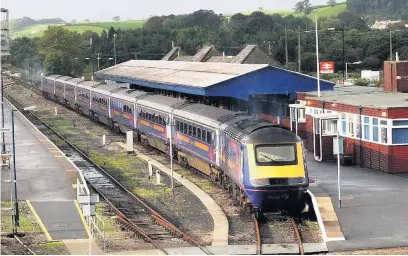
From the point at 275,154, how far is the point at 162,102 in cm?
1795

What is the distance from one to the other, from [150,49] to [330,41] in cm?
2906

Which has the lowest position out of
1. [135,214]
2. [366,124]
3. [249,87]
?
[135,214]

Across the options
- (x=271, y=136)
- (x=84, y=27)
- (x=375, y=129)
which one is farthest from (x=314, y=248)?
(x=84, y=27)

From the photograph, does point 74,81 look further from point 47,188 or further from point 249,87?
Result: point 47,188

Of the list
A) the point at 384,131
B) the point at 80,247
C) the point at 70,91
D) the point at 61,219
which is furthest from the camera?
the point at 70,91

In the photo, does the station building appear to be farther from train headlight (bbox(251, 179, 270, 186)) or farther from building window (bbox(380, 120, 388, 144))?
train headlight (bbox(251, 179, 270, 186))

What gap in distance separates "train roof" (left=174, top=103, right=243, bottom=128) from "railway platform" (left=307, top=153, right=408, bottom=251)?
3654 mm

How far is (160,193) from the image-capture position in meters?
30.1

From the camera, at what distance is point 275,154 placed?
23500 millimetres

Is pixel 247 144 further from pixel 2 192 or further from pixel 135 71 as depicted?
pixel 135 71

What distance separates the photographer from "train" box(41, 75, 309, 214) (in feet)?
Answer: 76.8

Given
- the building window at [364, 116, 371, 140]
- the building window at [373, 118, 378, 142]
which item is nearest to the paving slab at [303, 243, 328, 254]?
the building window at [373, 118, 378, 142]

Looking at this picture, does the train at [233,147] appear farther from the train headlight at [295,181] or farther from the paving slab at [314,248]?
the paving slab at [314,248]

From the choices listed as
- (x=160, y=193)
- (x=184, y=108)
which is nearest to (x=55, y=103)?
(x=184, y=108)
